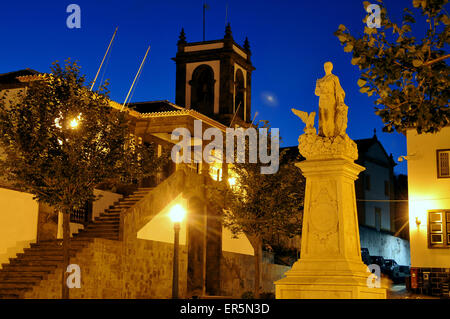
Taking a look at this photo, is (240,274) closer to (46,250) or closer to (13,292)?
(46,250)

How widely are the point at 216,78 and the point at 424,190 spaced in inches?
780

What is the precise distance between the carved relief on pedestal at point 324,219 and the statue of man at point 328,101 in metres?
1.05

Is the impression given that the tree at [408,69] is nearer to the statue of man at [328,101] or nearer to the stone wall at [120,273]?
the statue of man at [328,101]

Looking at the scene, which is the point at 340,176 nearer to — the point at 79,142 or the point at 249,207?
the point at 79,142

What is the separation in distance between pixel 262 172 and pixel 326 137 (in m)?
18.4

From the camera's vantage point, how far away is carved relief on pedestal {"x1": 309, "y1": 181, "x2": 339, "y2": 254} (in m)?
11.6

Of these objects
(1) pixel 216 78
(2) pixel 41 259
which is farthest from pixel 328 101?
(1) pixel 216 78

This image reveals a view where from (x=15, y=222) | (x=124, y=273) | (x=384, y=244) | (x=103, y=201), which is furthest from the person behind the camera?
(x=384, y=244)

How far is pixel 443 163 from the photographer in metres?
29.1

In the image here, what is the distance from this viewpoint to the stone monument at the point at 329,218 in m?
11.3

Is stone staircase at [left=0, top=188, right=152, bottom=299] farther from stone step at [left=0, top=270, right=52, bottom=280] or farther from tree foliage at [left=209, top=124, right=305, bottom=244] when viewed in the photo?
tree foliage at [left=209, top=124, right=305, bottom=244]

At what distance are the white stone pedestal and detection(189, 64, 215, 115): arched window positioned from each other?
111 feet
